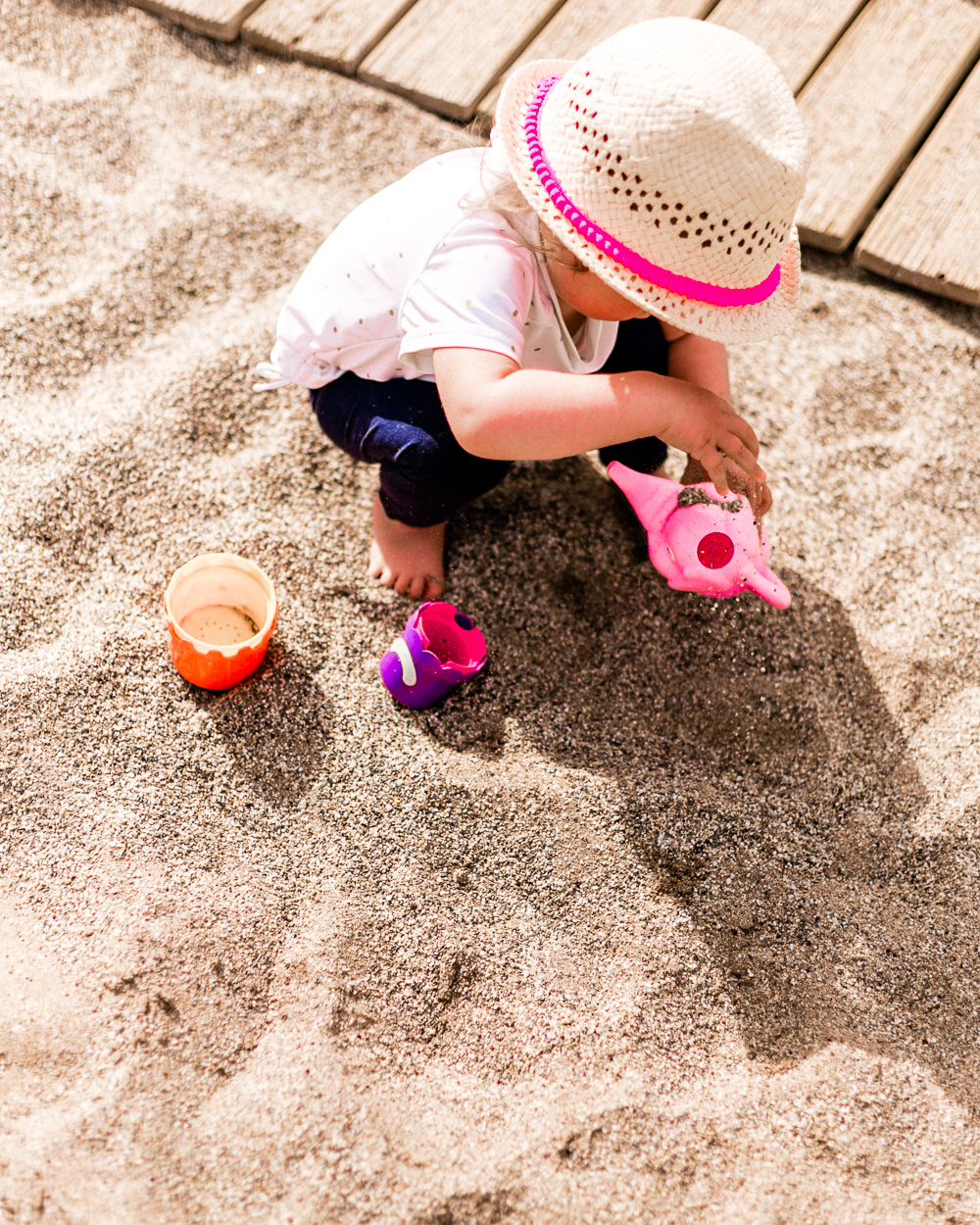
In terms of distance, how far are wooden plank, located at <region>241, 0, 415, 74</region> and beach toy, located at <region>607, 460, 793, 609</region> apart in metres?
1.10

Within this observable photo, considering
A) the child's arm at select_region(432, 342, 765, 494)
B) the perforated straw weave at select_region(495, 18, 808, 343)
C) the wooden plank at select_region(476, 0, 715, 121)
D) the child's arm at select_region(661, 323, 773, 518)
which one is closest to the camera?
the perforated straw weave at select_region(495, 18, 808, 343)

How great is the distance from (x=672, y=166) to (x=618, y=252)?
10cm

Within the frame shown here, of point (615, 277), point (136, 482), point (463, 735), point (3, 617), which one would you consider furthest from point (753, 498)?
point (3, 617)

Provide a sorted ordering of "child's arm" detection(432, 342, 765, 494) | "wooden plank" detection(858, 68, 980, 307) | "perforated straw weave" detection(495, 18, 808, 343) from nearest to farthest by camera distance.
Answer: "perforated straw weave" detection(495, 18, 808, 343) < "child's arm" detection(432, 342, 765, 494) < "wooden plank" detection(858, 68, 980, 307)

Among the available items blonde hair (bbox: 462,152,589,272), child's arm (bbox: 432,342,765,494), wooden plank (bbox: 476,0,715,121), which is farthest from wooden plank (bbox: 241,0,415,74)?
child's arm (bbox: 432,342,765,494)

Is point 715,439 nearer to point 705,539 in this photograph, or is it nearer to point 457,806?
point 705,539

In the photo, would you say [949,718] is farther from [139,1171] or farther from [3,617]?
[3,617]

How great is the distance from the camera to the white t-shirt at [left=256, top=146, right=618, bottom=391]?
105 centimetres

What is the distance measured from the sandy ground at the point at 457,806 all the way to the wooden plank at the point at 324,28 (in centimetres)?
32

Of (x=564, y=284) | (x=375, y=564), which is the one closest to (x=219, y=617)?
(x=375, y=564)

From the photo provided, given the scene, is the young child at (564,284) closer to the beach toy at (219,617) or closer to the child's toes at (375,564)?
the child's toes at (375,564)

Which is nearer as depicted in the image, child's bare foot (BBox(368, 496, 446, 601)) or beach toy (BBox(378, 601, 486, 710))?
beach toy (BBox(378, 601, 486, 710))

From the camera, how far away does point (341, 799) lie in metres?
1.15

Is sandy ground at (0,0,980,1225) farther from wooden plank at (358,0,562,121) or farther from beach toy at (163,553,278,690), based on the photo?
wooden plank at (358,0,562,121)
